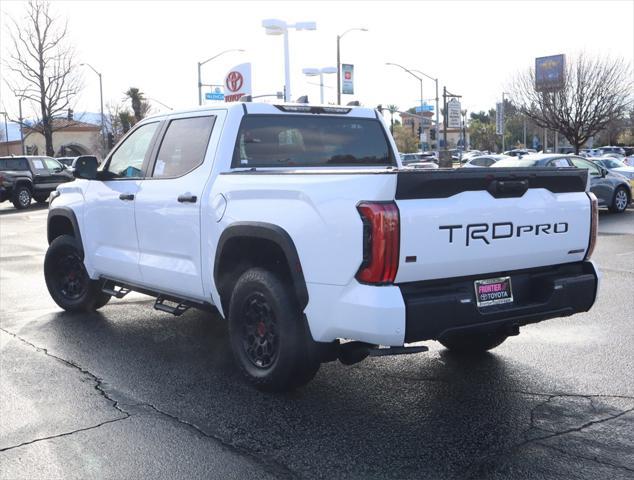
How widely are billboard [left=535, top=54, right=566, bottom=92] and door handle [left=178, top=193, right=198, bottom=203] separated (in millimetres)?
33762

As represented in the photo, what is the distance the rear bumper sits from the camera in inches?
164

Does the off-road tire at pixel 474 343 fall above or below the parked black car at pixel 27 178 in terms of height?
below

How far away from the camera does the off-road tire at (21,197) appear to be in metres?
26.3

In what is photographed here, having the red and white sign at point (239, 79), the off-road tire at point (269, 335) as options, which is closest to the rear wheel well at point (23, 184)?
the red and white sign at point (239, 79)

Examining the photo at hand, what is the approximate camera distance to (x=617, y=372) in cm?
541

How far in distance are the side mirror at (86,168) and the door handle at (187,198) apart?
1.55m

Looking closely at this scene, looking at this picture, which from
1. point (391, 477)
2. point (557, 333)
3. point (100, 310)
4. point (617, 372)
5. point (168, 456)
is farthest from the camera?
point (100, 310)

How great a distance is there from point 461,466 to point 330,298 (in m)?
1.19

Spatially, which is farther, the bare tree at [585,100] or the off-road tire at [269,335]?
the bare tree at [585,100]

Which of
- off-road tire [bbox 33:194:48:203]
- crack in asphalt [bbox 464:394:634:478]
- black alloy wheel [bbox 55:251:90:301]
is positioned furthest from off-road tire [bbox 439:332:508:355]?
off-road tire [bbox 33:194:48:203]

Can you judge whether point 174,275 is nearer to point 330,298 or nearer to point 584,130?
point 330,298

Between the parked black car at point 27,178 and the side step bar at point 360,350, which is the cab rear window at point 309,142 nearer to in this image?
the side step bar at point 360,350

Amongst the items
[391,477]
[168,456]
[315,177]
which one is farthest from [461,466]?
[315,177]

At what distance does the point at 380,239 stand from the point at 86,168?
3700 millimetres
